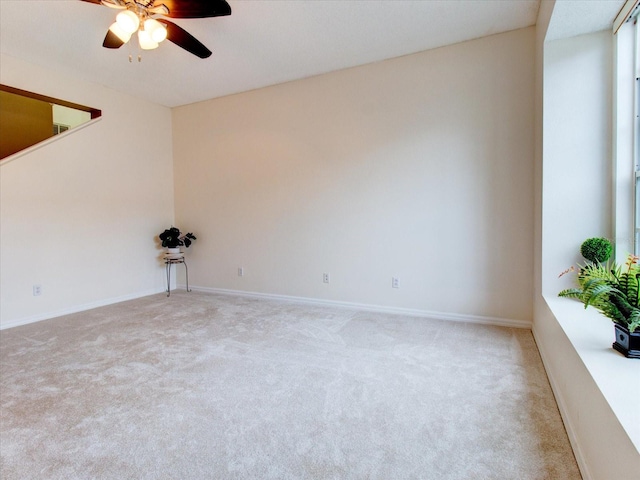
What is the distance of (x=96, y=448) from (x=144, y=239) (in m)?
3.74

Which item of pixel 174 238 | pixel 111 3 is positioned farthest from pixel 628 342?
pixel 174 238

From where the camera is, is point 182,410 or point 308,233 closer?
point 182,410

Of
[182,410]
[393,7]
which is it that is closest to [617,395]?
[182,410]

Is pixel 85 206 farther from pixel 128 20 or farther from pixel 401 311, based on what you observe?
pixel 401 311

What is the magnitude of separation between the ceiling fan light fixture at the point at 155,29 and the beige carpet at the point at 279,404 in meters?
2.40

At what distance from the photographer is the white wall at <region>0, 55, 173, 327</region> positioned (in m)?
3.54

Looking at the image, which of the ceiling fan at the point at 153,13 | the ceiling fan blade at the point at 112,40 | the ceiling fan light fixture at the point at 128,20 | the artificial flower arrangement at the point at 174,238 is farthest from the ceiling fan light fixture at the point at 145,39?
the artificial flower arrangement at the point at 174,238

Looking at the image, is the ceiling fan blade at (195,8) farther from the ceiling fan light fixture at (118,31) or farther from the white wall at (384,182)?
the white wall at (384,182)

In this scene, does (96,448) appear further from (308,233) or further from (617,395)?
(308,233)

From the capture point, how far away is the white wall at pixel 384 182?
3.20 m

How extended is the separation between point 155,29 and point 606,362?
3.25 metres

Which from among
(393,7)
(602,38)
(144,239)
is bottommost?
(144,239)

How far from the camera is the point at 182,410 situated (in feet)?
6.19

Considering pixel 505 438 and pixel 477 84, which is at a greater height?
pixel 477 84
